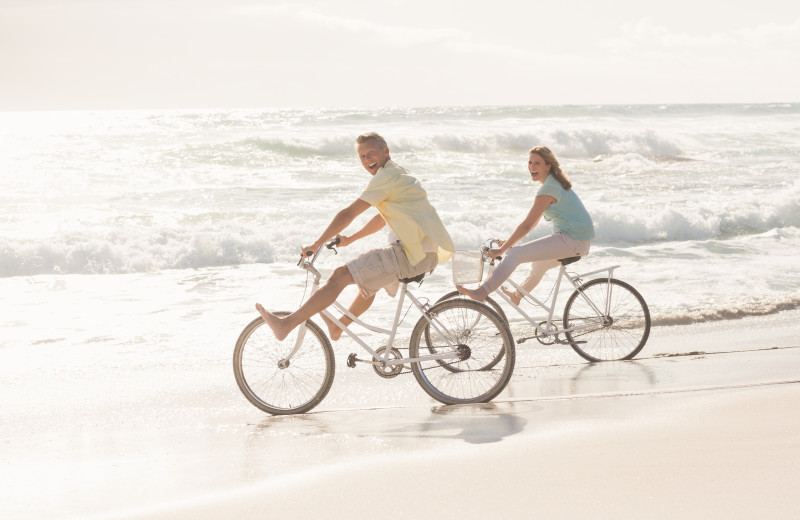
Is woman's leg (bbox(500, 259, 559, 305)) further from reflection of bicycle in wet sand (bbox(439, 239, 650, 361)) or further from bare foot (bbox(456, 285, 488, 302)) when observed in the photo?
bare foot (bbox(456, 285, 488, 302))

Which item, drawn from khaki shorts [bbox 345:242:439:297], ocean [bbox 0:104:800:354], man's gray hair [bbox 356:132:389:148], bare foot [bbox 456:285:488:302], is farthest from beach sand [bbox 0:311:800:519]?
man's gray hair [bbox 356:132:389:148]

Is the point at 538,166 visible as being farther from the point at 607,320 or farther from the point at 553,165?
the point at 607,320

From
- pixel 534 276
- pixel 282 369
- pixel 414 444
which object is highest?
pixel 534 276

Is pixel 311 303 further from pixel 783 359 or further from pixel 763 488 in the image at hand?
pixel 783 359

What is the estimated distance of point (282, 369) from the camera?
6043mm

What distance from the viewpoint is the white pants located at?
21.9 feet

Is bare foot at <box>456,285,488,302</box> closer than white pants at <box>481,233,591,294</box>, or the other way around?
bare foot at <box>456,285,488,302</box>

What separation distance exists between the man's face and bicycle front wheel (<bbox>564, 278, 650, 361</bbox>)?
237 centimetres

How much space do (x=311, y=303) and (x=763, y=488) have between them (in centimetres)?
290

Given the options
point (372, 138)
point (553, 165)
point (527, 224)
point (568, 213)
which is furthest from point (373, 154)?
point (568, 213)

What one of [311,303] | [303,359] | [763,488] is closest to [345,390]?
[303,359]

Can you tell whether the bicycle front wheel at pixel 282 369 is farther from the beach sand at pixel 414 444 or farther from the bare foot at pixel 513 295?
the bare foot at pixel 513 295

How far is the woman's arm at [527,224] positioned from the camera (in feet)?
21.8

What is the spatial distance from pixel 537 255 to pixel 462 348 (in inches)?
54.3
